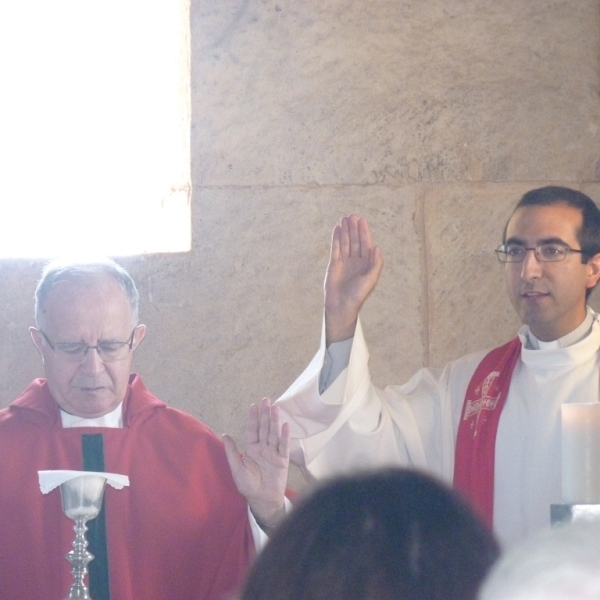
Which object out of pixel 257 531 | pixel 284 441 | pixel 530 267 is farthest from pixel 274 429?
pixel 530 267

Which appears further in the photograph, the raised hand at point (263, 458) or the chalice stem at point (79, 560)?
the raised hand at point (263, 458)

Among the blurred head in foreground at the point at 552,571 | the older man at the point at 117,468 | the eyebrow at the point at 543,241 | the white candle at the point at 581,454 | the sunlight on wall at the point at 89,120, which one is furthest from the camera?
the sunlight on wall at the point at 89,120

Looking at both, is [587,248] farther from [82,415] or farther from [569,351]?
[82,415]

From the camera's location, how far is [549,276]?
4031mm

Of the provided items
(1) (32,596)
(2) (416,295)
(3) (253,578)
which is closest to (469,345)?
(2) (416,295)

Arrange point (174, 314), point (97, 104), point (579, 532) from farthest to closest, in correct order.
Answer: point (97, 104), point (174, 314), point (579, 532)

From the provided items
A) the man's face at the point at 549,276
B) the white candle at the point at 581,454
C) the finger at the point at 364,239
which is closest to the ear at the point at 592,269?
the man's face at the point at 549,276

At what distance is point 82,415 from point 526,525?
159 centimetres

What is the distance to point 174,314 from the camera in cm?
507

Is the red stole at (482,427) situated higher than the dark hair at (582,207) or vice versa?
the dark hair at (582,207)

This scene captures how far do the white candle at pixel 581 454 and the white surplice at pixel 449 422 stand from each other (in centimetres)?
84

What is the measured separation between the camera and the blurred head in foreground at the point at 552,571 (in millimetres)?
1175

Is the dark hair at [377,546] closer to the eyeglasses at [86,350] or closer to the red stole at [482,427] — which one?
the eyeglasses at [86,350]

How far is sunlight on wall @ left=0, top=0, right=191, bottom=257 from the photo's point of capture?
5.34 meters
